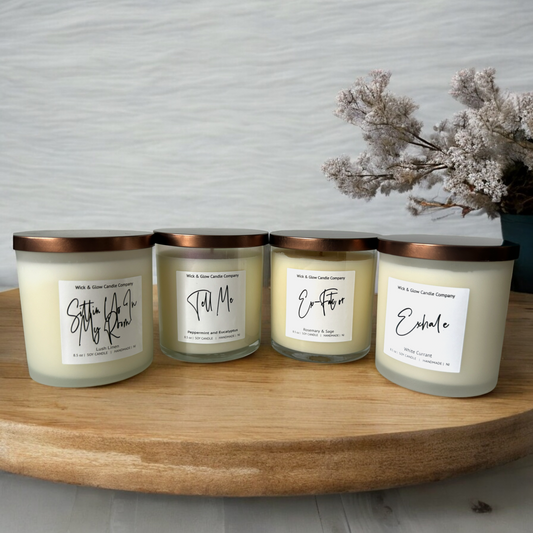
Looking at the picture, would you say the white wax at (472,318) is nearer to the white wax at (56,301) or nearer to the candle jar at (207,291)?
the candle jar at (207,291)

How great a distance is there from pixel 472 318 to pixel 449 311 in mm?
24

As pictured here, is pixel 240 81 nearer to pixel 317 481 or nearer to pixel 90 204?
pixel 90 204

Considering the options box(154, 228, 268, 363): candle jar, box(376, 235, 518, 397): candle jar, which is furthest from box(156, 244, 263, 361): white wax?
box(376, 235, 518, 397): candle jar

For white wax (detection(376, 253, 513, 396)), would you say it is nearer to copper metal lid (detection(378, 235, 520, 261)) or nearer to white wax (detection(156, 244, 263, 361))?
copper metal lid (detection(378, 235, 520, 261))

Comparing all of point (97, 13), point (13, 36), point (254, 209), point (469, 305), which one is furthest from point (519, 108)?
point (13, 36)

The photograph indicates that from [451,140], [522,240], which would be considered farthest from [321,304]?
[522,240]

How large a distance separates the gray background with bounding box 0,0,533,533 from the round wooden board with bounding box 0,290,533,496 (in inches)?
25.7

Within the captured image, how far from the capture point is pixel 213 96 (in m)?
1.01

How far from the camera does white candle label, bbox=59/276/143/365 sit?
0.45 m

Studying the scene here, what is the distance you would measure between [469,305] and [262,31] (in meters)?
0.83

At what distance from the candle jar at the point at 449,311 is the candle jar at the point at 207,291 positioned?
176 millimetres

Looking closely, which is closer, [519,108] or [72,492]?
[72,492]

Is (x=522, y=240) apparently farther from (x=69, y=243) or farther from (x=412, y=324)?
(x=69, y=243)

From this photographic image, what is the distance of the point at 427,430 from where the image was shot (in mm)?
385
